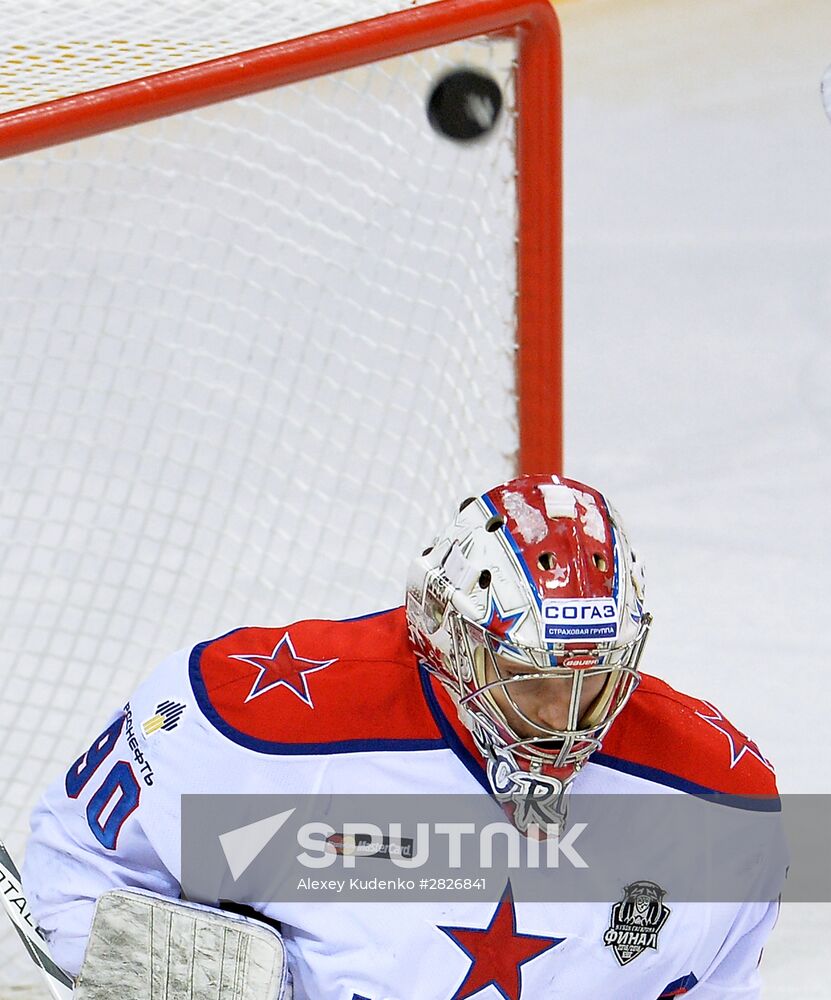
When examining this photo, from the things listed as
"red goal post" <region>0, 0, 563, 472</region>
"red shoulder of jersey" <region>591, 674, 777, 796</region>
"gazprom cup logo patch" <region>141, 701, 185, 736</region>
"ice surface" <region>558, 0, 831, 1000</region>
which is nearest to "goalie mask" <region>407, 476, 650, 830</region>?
"red shoulder of jersey" <region>591, 674, 777, 796</region>

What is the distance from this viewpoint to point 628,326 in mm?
3678

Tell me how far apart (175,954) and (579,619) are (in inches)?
18.7

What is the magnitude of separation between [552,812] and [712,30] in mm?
3672

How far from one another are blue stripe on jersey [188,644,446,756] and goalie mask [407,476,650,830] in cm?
7

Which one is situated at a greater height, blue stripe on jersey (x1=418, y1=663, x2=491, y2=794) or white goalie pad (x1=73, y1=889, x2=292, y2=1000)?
blue stripe on jersey (x1=418, y1=663, x2=491, y2=794)

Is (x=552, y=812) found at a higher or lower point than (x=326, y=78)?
lower

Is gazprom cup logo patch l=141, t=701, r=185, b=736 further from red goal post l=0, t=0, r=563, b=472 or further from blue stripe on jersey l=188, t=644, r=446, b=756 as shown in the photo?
red goal post l=0, t=0, r=563, b=472

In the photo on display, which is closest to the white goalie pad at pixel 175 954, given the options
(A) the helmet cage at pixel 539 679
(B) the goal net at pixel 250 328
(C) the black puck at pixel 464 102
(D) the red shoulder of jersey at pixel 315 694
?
(D) the red shoulder of jersey at pixel 315 694

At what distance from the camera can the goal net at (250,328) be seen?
1878 mm

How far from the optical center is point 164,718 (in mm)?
1413

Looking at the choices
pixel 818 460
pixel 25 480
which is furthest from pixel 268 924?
pixel 818 460

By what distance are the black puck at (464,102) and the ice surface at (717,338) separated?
46.6 inches

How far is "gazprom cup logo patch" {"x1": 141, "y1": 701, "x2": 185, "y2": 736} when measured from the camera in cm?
141

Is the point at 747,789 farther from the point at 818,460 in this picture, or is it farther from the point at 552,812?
the point at 818,460
